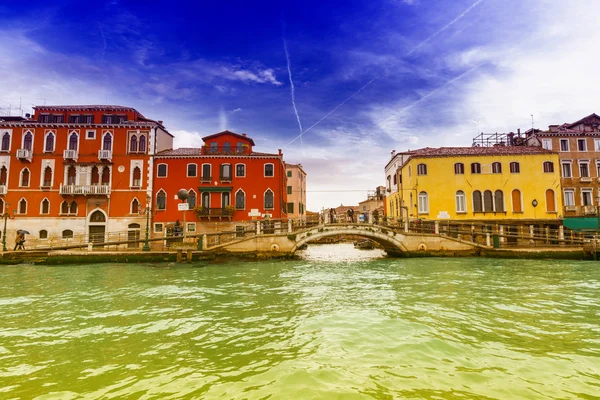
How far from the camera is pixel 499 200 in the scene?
2931cm

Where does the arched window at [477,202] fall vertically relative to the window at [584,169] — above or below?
below

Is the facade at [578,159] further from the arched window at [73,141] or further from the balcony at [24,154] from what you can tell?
the balcony at [24,154]

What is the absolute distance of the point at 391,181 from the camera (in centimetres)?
3978

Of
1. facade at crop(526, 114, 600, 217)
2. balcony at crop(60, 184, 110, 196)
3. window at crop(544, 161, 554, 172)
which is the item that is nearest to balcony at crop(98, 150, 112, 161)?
balcony at crop(60, 184, 110, 196)

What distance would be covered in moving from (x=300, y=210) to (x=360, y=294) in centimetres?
3597

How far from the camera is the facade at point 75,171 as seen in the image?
29.5 m

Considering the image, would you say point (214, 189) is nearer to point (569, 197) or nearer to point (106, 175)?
point (106, 175)

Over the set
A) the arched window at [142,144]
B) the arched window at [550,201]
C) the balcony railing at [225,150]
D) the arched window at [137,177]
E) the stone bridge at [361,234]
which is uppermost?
the arched window at [142,144]

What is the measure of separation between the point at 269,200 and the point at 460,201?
→ 1698 cm

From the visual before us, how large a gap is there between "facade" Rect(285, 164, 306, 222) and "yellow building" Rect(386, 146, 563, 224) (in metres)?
19.3

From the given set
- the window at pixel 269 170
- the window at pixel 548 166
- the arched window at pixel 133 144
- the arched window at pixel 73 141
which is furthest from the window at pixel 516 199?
the arched window at pixel 73 141

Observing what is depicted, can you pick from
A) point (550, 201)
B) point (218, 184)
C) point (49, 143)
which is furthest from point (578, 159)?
point (49, 143)

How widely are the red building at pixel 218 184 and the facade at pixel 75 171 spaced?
56.2 inches

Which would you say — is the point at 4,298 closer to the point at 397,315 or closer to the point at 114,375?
the point at 114,375
